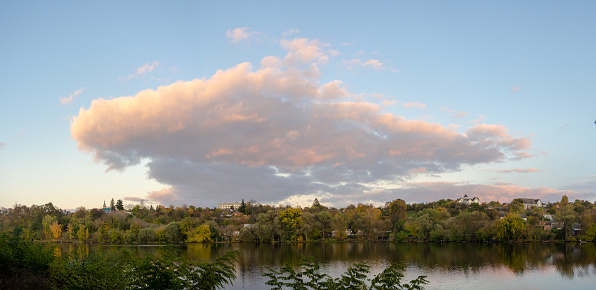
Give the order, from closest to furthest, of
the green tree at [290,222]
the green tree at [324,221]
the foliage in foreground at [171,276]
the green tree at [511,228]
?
the foliage in foreground at [171,276] < the green tree at [511,228] < the green tree at [290,222] < the green tree at [324,221]

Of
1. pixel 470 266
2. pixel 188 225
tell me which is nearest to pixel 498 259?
pixel 470 266

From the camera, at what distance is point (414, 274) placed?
122 ft

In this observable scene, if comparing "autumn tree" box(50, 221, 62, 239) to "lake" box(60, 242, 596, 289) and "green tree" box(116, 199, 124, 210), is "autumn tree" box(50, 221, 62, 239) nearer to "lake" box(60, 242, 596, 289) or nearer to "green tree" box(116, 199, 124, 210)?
"green tree" box(116, 199, 124, 210)

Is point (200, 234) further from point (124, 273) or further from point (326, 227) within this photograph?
point (124, 273)

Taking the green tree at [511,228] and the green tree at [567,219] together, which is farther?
the green tree at [567,219]

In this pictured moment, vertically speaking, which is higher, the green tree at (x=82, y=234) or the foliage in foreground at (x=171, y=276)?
the foliage in foreground at (x=171, y=276)

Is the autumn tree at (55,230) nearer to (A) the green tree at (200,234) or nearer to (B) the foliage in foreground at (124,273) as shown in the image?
(A) the green tree at (200,234)

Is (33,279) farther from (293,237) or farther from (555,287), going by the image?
(293,237)

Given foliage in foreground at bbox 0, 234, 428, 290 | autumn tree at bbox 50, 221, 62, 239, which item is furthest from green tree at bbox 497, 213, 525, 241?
autumn tree at bbox 50, 221, 62, 239

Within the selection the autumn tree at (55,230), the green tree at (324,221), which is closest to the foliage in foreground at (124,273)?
the green tree at (324,221)

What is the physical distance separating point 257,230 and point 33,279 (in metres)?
72.5

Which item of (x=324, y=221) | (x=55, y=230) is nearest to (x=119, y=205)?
(x=55, y=230)

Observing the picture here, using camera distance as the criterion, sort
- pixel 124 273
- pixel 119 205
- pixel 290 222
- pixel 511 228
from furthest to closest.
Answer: pixel 119 205 → pixel 290 222 → pixel 511 228 → pixel 124 273

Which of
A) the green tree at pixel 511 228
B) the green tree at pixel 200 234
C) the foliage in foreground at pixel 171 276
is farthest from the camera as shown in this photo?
the green tree at pixel 200 234
